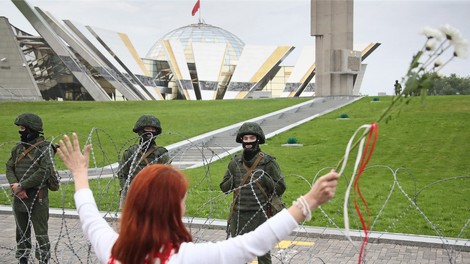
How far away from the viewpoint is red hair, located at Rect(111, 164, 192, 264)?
2.03m

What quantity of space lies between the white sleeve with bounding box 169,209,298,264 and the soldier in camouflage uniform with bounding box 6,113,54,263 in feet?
15.2

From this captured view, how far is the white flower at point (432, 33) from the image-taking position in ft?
6.73

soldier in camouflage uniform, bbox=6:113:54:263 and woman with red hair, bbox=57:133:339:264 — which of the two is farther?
soldier in camouflage uniform, bbox=6:113:54:263

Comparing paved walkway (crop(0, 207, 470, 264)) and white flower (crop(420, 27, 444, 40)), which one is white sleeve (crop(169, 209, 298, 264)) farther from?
paved walkway (crop(0, 207, 470, 264))

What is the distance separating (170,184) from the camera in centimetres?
204

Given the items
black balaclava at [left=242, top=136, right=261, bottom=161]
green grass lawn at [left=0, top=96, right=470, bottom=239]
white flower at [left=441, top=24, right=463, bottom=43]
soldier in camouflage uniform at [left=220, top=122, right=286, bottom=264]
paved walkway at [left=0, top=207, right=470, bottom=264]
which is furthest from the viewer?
green grass lawn at [left=0, top=96, right=470, bottom=239]

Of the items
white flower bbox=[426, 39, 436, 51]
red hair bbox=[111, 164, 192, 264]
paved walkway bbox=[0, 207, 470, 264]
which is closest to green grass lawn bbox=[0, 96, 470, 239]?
white flower bbox=[426, 39, 436, 51]

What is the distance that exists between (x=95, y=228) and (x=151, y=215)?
50 centimetres

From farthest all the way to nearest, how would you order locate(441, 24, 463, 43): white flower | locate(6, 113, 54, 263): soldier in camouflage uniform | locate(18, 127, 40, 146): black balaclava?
locate(18, 127, 40, 146): black balaclava
locate(6, 113, 54, 263): soldier in camouflage uniform
locate(441, 24, 463, 43): white flower

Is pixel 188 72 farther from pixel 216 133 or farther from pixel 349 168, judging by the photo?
pixel 349 168

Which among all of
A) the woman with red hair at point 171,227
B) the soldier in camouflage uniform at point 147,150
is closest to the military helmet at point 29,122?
the soldier in camouflage uniform at point 147,150

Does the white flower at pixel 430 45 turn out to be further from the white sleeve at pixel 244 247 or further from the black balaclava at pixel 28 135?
the black balaclava at pixel 28 135

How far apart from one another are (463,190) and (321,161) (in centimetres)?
524

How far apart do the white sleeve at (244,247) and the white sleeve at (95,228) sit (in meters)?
0.40
